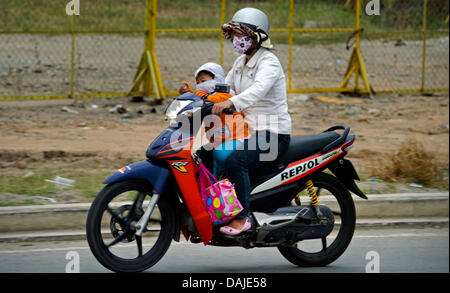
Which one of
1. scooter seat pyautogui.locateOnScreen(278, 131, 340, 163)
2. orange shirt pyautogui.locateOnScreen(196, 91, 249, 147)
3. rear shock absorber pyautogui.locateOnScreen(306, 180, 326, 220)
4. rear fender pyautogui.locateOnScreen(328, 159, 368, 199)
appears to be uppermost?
orange shirt pyautogui.locateOnScreen(196, 91, 249, 147)

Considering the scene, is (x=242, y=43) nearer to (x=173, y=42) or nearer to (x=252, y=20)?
(x=252, y=20)

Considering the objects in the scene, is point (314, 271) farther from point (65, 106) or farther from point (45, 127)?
point (65, 106)

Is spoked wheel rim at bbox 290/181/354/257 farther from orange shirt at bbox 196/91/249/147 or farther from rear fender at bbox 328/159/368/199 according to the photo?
orange shirt at bbox 196/91/249/147

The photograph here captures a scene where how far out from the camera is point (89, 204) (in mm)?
6770

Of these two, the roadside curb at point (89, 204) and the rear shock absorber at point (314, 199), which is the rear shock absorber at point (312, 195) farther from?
the roadside curb at point (89, 204)

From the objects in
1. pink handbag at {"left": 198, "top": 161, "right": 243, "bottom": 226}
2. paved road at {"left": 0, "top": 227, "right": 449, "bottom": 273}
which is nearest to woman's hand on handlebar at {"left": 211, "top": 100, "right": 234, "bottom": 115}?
pink handbag at {"left": 198, "top": 161, "right": 243, "bottom": 226}

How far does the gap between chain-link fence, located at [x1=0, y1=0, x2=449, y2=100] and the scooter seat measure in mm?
6864

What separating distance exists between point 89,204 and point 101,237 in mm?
1615

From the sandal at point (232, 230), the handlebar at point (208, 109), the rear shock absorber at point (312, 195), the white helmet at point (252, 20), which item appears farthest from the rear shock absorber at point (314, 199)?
the white helmet at point (252, 20)

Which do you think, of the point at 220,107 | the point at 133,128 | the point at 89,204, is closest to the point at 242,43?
the point at 220,107

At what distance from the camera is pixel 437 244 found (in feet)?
21.4

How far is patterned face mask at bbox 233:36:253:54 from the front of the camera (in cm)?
539

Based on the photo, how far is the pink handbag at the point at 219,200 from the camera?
5328 mm

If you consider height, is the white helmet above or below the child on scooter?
above
